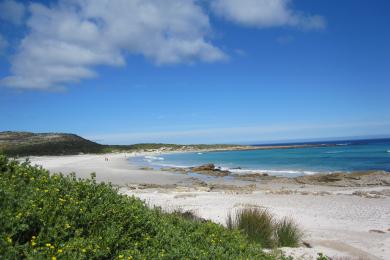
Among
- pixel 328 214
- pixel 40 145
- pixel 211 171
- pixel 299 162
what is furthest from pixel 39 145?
pixel 328 214

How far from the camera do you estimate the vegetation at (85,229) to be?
3.88 m

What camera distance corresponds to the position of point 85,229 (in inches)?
183

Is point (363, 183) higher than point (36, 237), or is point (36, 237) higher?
point (36, 237)

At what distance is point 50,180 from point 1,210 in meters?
1.77

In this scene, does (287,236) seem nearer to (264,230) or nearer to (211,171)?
(264,230)

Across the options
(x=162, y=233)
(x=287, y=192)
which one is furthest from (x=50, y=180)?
(x=287, y=192)

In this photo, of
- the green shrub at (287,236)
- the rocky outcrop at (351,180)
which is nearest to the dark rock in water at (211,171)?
the rocky outcrop at (351,180)

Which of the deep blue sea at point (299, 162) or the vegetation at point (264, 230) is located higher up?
the vegetation at point (264, 230)

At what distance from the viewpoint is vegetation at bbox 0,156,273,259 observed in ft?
12.7

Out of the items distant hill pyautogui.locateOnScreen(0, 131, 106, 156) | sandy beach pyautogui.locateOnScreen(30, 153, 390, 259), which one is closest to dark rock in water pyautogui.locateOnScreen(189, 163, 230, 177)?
sandy beach pyautogui.locateOnScreen(30, 153, 390, 259)

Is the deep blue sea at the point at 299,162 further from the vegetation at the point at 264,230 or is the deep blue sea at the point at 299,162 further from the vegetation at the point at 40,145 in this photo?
the vegetation at the point at 264,230

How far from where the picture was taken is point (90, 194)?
5.69 meters

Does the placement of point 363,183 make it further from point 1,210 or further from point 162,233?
point 1,210

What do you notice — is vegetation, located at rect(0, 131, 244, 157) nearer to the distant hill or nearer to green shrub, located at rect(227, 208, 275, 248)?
the distant hill
